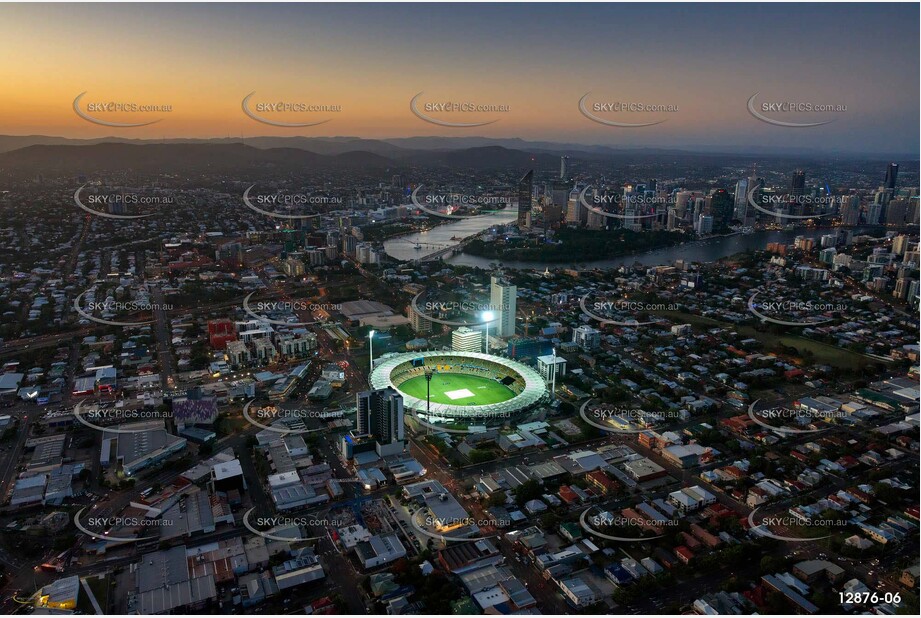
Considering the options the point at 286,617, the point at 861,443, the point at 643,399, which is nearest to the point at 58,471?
the point at 286,617

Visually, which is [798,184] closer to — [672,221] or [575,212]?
[672,221]

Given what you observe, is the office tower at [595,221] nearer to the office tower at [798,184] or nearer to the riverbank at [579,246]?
the riverbank at [579,246]

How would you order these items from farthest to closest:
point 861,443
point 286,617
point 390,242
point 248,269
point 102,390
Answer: point 390,242 → point 248,269 → point 102,390 → point 861,443 → point 286,617

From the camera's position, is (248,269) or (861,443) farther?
(248,269)

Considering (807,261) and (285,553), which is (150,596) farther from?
(807,261)

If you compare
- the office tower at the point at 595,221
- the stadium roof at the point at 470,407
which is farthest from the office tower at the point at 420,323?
the office tower at the point at 595,221

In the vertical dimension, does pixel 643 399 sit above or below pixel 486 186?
below
